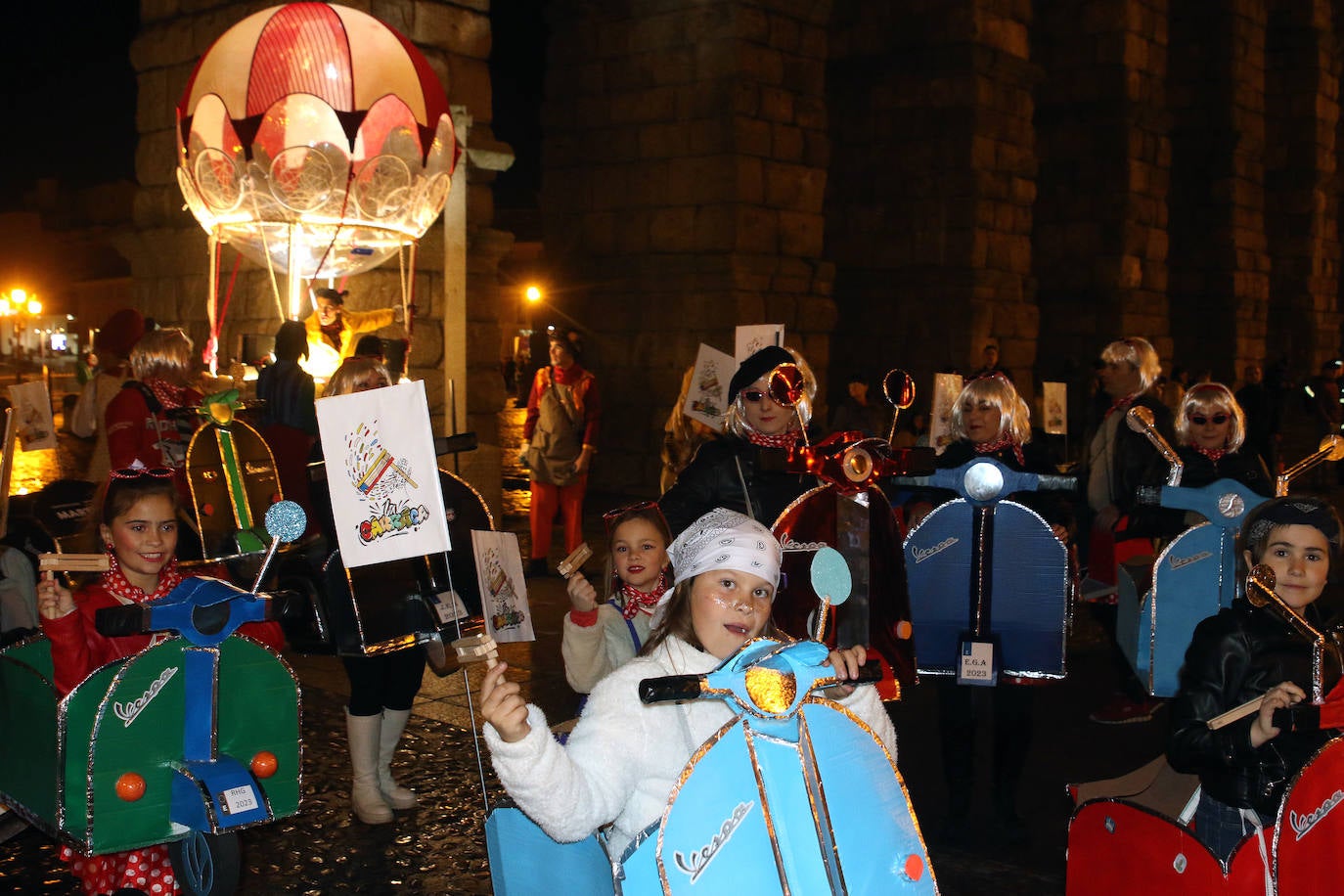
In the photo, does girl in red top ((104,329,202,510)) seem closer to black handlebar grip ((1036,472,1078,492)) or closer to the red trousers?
black handlebar grip ((1036,472,1078,492))

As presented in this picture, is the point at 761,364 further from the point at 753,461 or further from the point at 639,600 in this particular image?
the point at 639,600

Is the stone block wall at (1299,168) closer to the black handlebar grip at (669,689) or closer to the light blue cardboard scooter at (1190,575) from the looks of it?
the light blue cardboard scooter at (1190,575)

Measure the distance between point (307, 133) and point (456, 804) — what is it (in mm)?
3578

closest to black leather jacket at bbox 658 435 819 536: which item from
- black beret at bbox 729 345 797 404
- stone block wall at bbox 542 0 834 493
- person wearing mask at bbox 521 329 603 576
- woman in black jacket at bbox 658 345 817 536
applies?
woman in black jacket at bbox 658 345 817 536

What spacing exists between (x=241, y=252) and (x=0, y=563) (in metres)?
3.09

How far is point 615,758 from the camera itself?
105 inches

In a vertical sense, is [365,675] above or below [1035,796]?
above

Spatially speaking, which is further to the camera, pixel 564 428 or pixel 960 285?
pixel 960 285

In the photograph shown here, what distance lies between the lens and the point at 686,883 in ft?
7.50

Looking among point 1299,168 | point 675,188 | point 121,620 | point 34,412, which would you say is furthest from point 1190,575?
point 1299,168

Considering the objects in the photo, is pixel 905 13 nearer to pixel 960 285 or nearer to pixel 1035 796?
pixel 960 285

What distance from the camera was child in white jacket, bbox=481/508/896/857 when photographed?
2516 millimetres

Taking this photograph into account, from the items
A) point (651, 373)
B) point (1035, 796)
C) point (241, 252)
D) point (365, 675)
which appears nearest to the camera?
point (365, 675)

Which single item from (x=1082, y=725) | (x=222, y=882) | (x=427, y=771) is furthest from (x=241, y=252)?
(x=1082, y=725)
